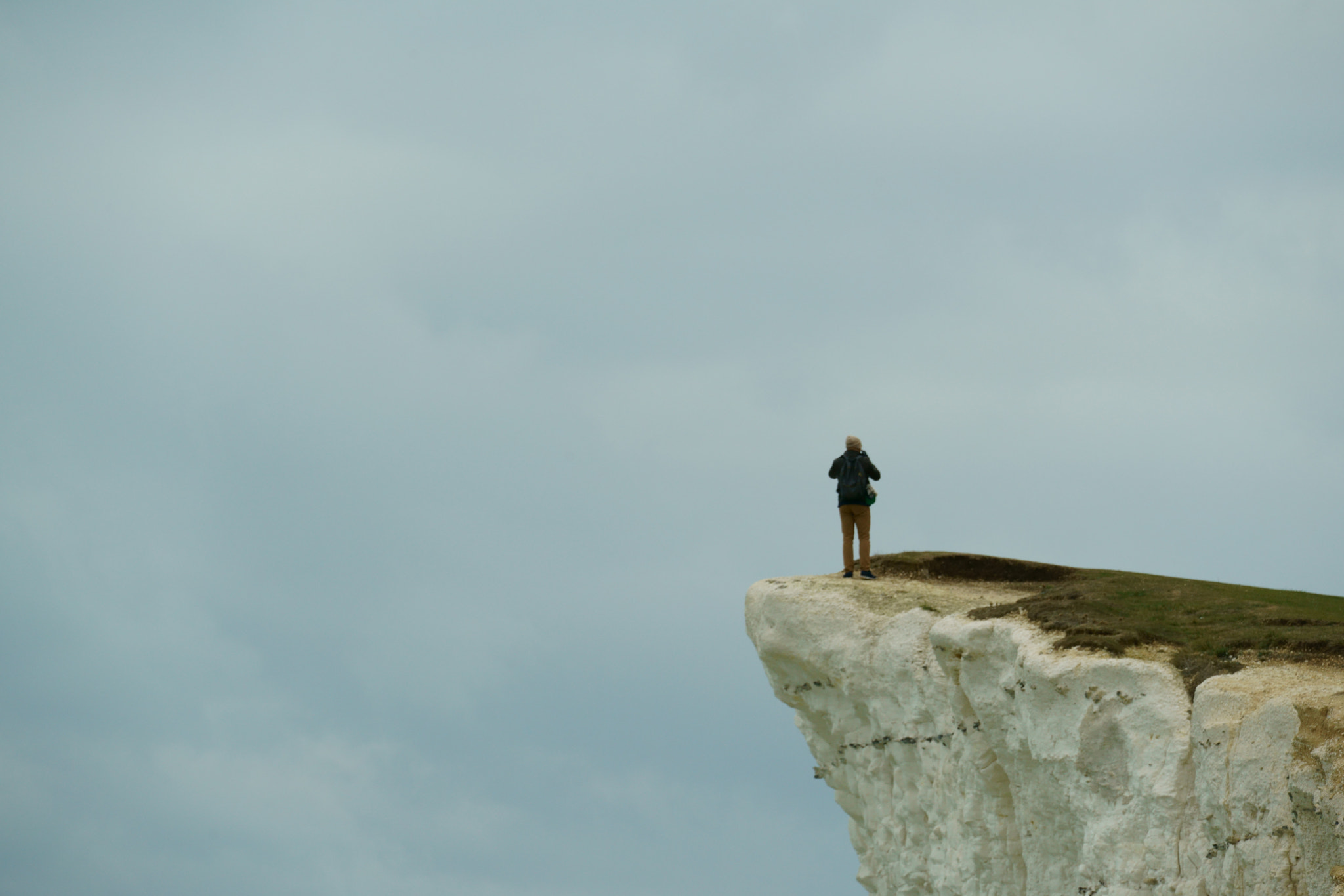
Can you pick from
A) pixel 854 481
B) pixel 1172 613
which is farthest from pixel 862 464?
pixel 1172 613

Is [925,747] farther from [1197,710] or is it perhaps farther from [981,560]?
[1197,710]

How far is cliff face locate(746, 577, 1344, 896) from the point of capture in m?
13.8

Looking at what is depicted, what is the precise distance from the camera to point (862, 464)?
2516 centimetres

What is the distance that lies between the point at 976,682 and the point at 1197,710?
499 centimetres

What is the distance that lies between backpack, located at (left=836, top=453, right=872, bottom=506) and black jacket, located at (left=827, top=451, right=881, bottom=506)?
1 cm

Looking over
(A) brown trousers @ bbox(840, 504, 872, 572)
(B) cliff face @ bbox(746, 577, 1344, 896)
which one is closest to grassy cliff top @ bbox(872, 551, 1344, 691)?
(B) cliff face @ bbox(746, 577, 1344, 896)

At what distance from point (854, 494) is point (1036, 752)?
7.91m

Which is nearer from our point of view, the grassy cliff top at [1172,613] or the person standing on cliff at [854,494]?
the grassy cliff top at [1172,613]

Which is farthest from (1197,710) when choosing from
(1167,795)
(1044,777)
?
(1044,777)

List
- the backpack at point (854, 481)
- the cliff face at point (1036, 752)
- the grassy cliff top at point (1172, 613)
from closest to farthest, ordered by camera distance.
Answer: the cliff face at point (1036, 752) → the grassy cliff top at point (1172, 613) → the backpack at point (854, 481)

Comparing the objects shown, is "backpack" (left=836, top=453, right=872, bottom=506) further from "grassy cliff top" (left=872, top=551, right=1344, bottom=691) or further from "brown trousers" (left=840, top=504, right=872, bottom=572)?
"grassy cliff top" (left=872, top=551, right=1344, bottom=691)

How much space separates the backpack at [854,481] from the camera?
25016mm

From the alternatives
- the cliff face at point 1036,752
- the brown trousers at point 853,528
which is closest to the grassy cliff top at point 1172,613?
the cliff face at point 1036,752

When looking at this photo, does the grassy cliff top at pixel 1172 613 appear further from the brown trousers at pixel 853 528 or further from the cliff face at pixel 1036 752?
the brown trousers at pixel 853 528
